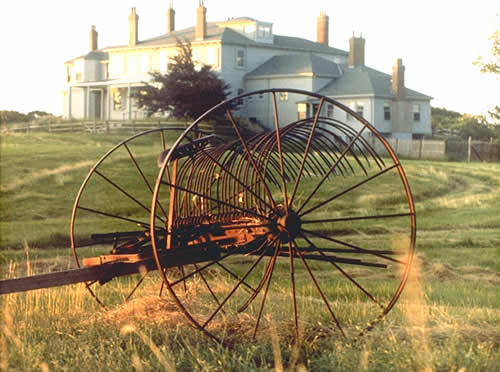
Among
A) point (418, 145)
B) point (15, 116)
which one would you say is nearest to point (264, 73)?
point (418, 145)

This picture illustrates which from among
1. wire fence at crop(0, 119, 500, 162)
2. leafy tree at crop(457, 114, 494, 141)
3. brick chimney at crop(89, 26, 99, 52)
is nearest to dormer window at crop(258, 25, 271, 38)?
wire fence at crop(0, 119, 500, 162)

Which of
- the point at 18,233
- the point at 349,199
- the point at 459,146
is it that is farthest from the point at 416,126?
the point at 18,233

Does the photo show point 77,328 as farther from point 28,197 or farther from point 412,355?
point 28,197

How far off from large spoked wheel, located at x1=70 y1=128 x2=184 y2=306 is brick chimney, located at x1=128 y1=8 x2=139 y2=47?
2083 cm

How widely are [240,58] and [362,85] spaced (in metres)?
7.20

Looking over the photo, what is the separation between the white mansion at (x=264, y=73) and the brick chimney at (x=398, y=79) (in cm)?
5

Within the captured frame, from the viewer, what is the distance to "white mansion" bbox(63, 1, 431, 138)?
1886 inches

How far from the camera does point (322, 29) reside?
183 feet

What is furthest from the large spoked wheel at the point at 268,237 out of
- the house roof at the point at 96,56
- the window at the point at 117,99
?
the house roof at the point at 96,56

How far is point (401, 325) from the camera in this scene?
28.6 ft

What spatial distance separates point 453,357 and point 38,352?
322 centimetres

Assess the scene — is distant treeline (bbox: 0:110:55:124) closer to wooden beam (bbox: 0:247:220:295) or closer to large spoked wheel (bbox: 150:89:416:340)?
large spoked wheel (bbox: 150:89:416:340)

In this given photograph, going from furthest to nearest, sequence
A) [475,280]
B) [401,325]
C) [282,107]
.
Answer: [282,107] < [475,280] < [401,325]

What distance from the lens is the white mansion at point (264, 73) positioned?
47.9 meters
